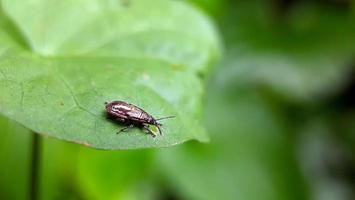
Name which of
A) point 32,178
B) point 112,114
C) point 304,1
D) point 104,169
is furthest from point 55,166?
point 304,1

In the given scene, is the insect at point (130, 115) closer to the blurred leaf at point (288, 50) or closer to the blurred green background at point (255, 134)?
the blurred green background at point (255, 134)

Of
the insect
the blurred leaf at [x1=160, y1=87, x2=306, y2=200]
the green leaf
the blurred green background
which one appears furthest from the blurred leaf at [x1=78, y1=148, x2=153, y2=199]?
the insect

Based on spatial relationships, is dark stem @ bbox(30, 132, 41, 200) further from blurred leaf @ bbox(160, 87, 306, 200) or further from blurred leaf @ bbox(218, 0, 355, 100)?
blurred leaf @ bbox(218, 0, 355, 100)

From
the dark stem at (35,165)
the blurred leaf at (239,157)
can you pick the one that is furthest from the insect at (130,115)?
the blurred leaf at (239,157)

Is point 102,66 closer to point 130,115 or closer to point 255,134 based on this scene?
point 130,115

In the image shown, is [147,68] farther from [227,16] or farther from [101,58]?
[227,16]
